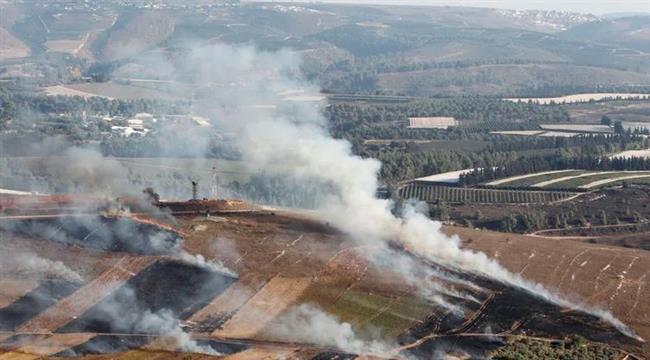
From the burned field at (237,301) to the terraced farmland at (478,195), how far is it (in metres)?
40.2

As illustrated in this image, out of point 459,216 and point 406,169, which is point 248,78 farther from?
point 459,216

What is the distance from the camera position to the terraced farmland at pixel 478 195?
12050cm

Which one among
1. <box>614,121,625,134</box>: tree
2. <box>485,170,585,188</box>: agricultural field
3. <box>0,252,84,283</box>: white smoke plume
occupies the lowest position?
<box>614,121,625,134</box>: tree

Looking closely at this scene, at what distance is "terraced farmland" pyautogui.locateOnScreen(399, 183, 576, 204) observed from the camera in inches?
4744

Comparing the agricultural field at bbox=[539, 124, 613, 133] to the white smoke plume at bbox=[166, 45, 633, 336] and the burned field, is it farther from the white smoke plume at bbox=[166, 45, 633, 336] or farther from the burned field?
the burned field

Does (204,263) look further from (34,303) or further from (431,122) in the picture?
(431,122)

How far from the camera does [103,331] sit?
63562mm

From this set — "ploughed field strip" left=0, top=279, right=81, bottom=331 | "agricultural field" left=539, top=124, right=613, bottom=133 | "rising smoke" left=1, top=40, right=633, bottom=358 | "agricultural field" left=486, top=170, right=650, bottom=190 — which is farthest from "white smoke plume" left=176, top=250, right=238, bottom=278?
"agricultural field" left=539, top=124, right=613, bottom=133

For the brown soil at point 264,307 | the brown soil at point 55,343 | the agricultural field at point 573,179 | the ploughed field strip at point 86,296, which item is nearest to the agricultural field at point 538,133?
the agricultural field at point 573,179

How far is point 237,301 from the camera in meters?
67.8

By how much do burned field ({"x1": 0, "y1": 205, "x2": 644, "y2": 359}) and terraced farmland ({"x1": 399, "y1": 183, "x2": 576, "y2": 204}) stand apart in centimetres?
4019

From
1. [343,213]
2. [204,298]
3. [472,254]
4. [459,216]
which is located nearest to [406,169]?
[459,216]

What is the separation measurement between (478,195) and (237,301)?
202 feet

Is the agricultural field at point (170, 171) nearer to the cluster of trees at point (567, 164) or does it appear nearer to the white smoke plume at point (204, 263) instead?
the white smoke plume at point (204, 263)
